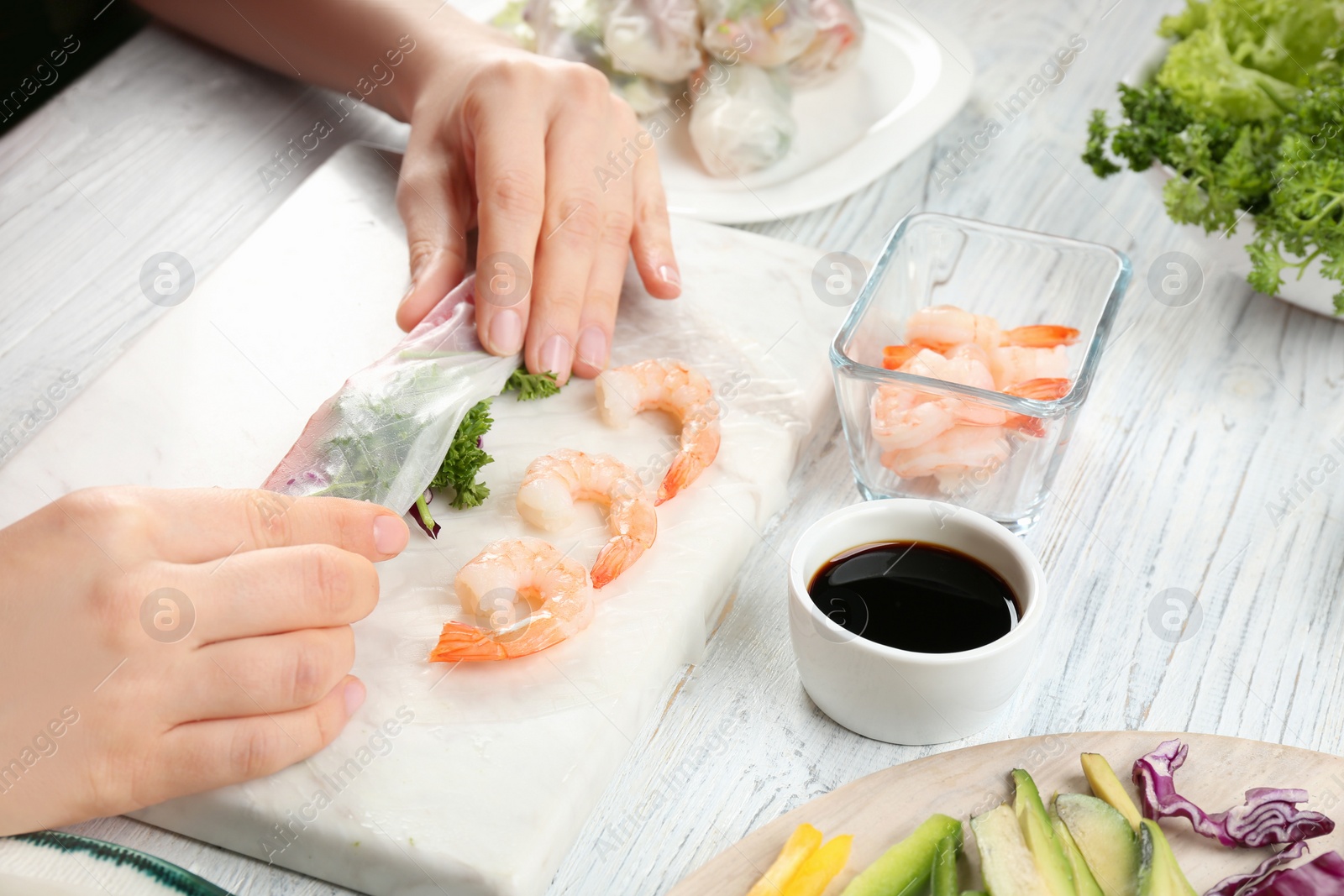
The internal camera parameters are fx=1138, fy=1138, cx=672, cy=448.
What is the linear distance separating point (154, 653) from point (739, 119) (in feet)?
4.16

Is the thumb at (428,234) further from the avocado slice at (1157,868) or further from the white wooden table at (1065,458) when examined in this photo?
the avocado slice at (1157,868)

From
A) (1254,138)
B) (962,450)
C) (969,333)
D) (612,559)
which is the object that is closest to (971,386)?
(962,450)

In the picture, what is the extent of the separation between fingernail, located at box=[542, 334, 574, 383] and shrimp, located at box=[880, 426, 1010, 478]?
430mm

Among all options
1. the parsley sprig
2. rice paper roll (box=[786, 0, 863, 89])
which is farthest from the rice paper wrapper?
rice paper roll (box=[786, 0, 863, 89])

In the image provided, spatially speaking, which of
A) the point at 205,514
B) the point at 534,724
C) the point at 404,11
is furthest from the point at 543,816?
the point at 404,11

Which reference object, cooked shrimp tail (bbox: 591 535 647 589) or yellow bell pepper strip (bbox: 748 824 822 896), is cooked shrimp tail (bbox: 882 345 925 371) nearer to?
cooked shrimp tail (bbox: 591 535 647 589)

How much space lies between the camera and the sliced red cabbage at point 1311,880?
85 cm

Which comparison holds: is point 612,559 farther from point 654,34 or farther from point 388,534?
point 654,34

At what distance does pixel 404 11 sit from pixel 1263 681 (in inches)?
59.9

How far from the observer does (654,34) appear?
6.18 feet

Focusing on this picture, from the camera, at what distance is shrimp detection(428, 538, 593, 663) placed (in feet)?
3.48

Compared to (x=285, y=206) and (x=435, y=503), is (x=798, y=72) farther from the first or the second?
(x=435, y=503)

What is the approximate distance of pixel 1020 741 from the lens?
101cm

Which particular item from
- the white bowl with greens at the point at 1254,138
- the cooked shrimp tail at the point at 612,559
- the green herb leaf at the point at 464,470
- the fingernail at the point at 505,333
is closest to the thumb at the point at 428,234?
the fingernail at the point at 505,333
